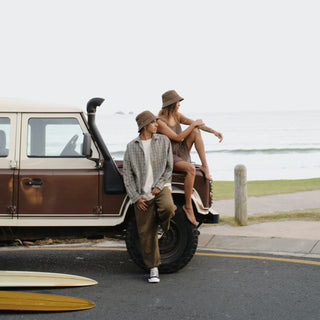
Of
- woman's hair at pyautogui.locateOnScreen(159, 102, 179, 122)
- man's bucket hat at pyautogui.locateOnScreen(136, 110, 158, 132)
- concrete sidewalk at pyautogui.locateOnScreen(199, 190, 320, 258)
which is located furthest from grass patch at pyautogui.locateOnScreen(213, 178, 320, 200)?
man's bucket hat at pyautogui.locateOnScreen(136, 110, 158, 132)

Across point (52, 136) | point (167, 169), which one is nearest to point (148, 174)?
point (167, 169)

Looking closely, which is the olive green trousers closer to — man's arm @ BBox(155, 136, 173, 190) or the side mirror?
man's arm @ BBox(155, 136, 173, 190)

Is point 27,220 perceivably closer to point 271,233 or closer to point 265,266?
point 265,266

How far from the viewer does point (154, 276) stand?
5789mm

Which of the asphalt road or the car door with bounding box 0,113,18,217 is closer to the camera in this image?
the asphalt road

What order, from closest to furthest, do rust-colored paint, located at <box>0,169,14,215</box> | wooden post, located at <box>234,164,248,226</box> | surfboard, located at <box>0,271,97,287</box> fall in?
surfboard, located at <box>0,271,97,287</box>, rust-colored paint, located at <box>0,169,14,215</box>, wooden post, located at <box>234,164,248,226</box>

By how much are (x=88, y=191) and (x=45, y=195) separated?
498mm

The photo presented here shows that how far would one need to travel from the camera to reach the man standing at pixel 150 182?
18.9ft

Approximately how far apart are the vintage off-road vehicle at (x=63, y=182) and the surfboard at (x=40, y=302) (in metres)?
0.94

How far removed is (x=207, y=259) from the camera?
268 inches

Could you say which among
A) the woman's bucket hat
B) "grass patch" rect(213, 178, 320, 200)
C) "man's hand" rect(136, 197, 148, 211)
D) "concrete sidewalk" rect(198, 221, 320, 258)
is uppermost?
the woman's bucket hat

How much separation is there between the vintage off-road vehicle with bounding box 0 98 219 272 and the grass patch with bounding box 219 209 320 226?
327 centimetres

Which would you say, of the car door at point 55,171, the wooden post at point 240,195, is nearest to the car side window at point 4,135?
the car door at point 55,171

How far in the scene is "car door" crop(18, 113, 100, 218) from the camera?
5.97 metres
